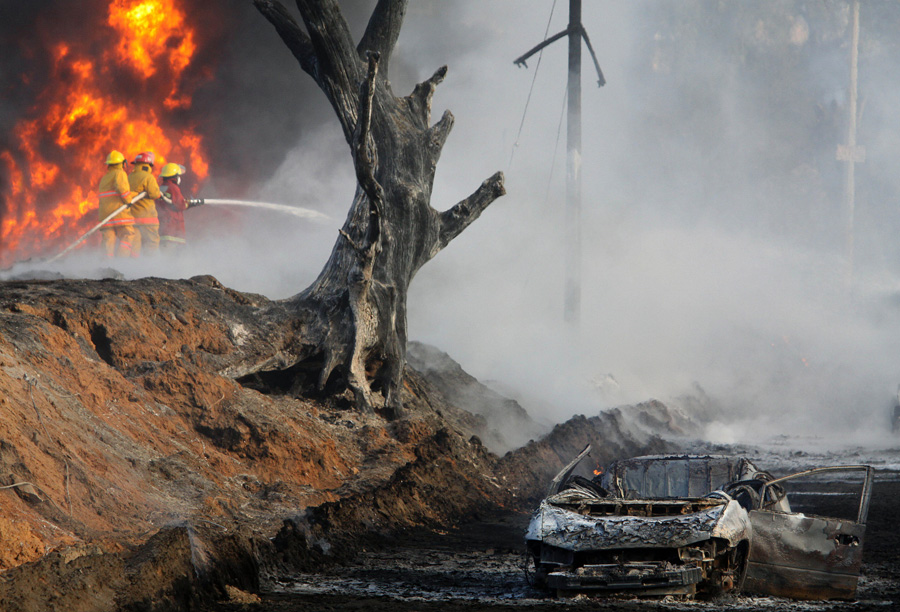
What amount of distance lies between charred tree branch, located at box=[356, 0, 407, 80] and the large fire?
17.1 meters

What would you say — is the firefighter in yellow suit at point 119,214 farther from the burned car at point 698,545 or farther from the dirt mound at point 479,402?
the burned car at point 698,545

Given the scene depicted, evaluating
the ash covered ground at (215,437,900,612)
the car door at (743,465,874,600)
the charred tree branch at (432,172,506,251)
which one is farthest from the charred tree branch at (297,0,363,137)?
the car door at (743,465,874,600)

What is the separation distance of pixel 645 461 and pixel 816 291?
185 ft

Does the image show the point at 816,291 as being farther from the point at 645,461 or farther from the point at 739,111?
the point at 645,461

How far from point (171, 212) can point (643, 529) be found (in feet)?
80.1

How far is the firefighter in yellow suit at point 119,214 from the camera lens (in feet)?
84.4

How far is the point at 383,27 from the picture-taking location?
16859mm

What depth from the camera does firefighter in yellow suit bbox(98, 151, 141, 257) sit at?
1013 inches

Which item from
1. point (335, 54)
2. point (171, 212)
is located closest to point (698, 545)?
point (335, 54)

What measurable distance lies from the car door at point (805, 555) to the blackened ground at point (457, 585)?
0.39 feet

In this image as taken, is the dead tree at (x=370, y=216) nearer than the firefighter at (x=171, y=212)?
Yes

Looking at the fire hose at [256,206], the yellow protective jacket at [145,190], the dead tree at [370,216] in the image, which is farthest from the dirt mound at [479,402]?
the fire hose at [256,206]

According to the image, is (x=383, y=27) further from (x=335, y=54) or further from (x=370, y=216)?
(x=370, y=216)

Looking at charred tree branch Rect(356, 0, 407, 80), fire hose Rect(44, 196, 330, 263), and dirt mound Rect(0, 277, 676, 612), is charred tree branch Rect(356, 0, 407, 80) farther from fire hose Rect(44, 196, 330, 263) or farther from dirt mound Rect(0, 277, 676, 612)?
fire hose Rect(44, 196, 330, 263)
